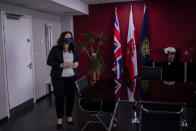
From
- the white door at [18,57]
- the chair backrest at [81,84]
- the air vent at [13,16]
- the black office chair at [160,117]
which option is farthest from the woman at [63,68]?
the black office chair at [160,117]

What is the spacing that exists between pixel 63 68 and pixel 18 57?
1.47 m

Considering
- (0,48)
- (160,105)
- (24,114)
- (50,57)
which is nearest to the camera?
(160,105)

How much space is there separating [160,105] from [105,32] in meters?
3.93

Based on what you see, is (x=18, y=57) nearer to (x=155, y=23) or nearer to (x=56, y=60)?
(x=56, y=60)

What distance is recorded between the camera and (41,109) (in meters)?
4.35

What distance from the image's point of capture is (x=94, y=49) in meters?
5.82

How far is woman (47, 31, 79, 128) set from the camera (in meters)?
3.24

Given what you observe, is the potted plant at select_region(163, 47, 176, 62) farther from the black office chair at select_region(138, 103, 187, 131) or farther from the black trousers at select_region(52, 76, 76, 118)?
the black office chair at select_region(138, 103, 187, 131)

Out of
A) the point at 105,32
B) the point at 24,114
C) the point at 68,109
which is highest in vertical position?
the point at 105,32

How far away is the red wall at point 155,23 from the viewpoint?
5.14 metres

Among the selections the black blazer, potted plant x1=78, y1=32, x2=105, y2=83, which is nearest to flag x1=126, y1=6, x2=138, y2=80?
potted plant x1=78, y1=32, x2=105, y2=83

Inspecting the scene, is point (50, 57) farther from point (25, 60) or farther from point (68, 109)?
point (25, 60)

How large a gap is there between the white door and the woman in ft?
3.78

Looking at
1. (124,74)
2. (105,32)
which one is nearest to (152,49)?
(124,74)
